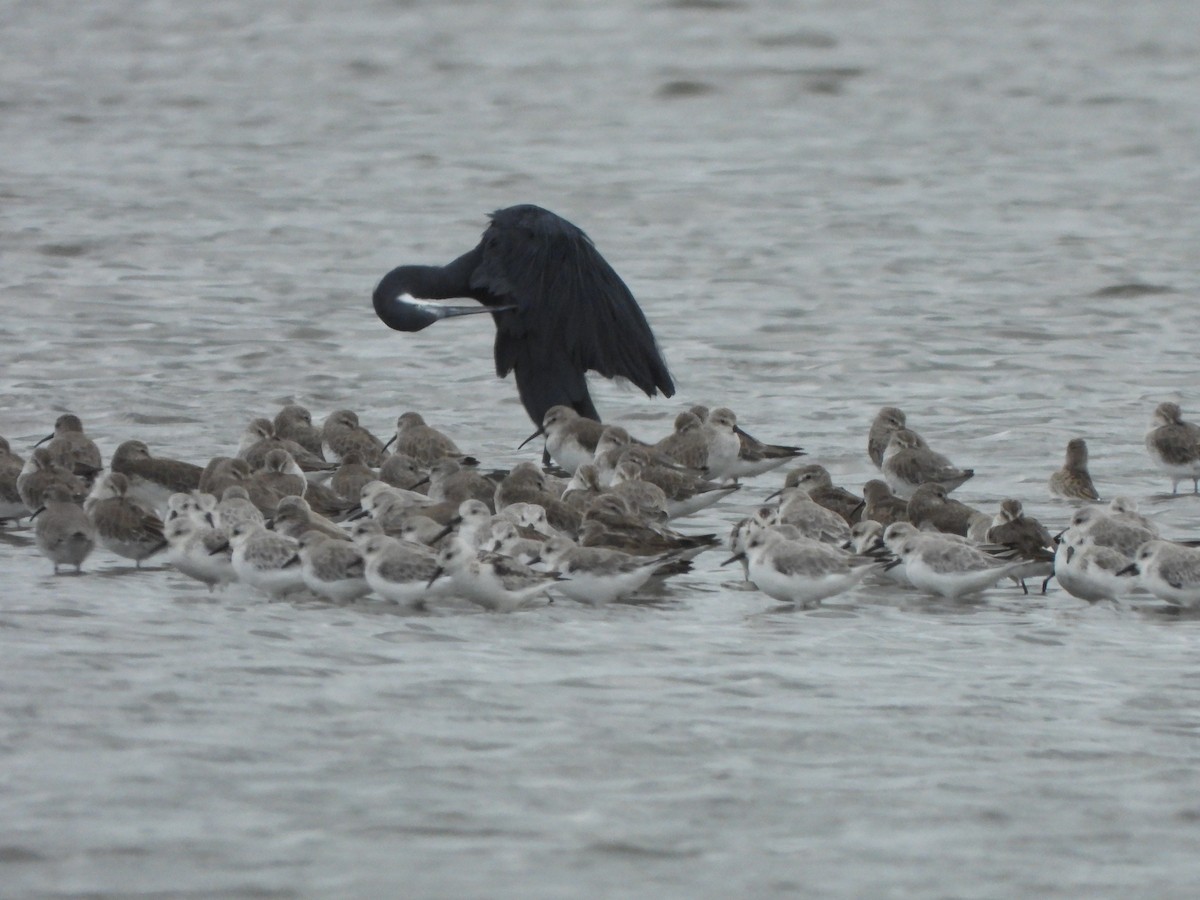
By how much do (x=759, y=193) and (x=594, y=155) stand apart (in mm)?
2960

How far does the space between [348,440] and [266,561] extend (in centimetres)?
293

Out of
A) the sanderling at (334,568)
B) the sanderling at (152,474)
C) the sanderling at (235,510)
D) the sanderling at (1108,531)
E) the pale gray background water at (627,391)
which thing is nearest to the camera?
the pale gray background water at (627,391)

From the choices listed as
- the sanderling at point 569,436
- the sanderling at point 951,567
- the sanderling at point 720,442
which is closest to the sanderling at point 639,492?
the sanderling at point 720,442

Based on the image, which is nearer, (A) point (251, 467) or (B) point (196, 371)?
(A) point (251, 467)

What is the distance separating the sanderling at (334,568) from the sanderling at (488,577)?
1.05 ft

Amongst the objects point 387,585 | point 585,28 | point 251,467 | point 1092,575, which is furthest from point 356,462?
point 585,28

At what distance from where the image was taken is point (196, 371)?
15.3 meters

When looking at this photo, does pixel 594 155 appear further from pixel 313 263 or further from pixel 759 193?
pixel 313 263

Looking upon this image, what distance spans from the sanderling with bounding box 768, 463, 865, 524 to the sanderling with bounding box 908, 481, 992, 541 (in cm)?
40

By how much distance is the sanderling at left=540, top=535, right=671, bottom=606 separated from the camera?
906 cm

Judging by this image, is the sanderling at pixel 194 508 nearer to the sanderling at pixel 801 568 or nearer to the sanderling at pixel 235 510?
the sanderling at pixel 235 510

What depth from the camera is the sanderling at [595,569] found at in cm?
906

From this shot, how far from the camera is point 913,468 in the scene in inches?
441

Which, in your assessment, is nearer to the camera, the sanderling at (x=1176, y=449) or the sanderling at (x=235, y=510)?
the sanderling at (x=235, y=510)
